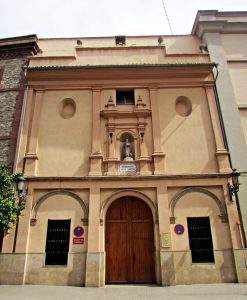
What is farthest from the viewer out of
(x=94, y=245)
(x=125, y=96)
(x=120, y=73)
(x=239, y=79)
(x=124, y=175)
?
(x=239, y=79)

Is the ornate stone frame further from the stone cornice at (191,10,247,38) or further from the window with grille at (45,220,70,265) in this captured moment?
A: the stone cornice at (191,10,247,38)

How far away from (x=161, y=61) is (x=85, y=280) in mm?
10696

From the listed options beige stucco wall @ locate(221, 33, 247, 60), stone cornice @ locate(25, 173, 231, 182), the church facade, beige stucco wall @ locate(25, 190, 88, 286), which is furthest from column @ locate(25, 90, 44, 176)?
beige stucco wall @ locate(221, 33, 247, 60)

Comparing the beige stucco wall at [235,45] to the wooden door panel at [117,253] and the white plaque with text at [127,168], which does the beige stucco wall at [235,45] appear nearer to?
the white plaque with text at [127,168]

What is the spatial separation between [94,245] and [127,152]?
414 cm

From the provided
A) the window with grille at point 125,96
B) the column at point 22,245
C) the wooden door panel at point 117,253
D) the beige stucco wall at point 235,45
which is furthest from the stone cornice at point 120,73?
the wooden door panel at point 117,253

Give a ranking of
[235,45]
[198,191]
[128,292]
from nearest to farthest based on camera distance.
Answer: [128,292] < [198,191] < [235,45]

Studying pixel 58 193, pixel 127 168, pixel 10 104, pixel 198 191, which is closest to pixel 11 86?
pixel 10 104

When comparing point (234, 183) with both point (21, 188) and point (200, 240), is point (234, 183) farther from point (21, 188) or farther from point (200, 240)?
point (21, 188)

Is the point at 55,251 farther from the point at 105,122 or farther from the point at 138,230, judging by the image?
the point at 105,122

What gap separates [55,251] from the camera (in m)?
11.2

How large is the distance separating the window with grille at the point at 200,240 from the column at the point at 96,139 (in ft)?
14.3

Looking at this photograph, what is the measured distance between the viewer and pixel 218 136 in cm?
1297

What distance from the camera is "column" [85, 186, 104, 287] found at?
10586 mm
